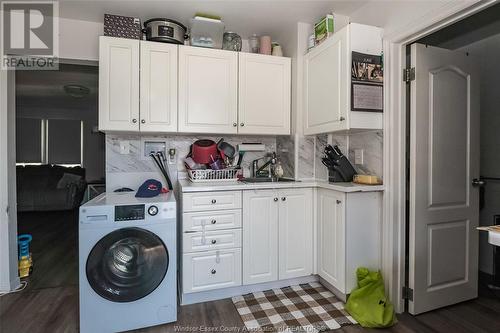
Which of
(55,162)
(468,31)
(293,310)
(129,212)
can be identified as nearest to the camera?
(129,212)

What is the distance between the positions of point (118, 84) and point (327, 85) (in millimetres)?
1701

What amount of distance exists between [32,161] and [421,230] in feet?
26.0

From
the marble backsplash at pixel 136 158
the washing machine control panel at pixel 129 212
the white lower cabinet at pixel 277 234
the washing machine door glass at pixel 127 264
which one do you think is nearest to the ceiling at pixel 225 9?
the marble backsplash at pixel 136 158

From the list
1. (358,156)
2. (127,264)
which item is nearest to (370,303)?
(358,156)

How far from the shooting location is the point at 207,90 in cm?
232

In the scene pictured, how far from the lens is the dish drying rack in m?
2.32

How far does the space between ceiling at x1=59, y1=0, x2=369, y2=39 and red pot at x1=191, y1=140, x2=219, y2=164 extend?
1140 mm

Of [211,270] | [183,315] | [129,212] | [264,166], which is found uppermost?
[264,166]

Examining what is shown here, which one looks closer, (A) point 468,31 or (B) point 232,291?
(B) point 232,291

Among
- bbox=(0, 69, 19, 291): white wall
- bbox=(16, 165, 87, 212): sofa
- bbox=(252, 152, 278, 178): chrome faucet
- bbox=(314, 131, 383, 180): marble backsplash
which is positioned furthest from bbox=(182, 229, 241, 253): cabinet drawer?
bbox=(16, 165, 87, 212): sofa

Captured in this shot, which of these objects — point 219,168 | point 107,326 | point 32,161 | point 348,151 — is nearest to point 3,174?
point 107,326

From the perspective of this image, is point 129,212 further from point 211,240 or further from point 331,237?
point 331,237

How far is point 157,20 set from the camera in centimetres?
219

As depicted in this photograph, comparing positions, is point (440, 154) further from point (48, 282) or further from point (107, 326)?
point (48, 282)
